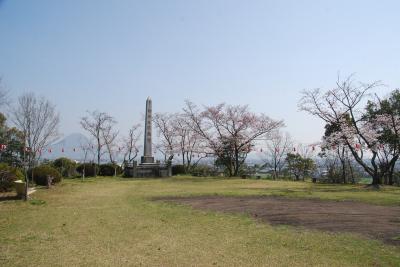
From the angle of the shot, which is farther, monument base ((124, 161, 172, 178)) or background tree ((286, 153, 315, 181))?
background tree ((286, 153, 315, 181))

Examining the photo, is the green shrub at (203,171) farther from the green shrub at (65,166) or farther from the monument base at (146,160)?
the green shrub at (65,166)

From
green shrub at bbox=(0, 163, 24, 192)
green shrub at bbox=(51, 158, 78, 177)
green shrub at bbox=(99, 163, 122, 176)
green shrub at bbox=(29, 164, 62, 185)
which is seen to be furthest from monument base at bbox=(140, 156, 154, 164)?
green shrub at bbox=(0, 163, 24, 192)

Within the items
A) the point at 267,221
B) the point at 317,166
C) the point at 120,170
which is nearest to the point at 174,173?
the point at 120,170

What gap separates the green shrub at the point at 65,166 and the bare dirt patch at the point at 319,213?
19.0 meters

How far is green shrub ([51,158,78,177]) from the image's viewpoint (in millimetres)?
29969

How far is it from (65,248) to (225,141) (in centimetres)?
2714

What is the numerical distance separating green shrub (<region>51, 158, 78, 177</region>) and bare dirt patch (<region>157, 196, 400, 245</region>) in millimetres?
19031

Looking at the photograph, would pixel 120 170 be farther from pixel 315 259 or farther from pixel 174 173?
pixel 315 259

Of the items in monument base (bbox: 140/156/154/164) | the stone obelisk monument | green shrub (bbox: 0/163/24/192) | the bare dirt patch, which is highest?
the stone obelisk monument

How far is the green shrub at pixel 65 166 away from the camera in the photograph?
30.0 m

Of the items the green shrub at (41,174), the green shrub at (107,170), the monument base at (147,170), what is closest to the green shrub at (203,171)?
the monument base at (147,170)

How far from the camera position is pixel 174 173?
33.9m

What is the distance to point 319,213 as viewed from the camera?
10.4m

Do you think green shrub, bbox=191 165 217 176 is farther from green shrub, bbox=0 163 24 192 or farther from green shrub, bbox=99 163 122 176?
green shrub, bbox=0 163 24 192
